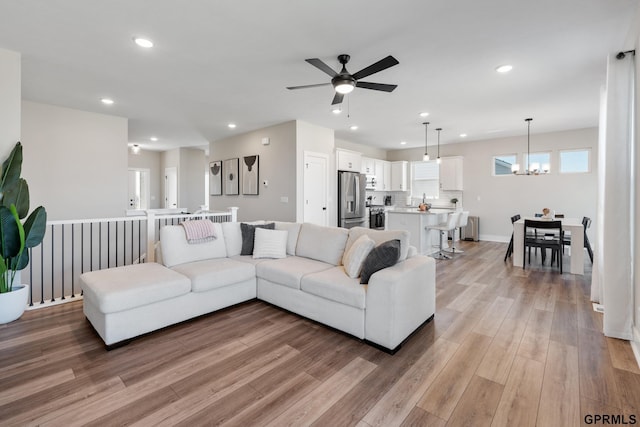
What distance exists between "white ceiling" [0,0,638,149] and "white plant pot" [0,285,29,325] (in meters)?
2.52

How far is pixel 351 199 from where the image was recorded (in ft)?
23.8

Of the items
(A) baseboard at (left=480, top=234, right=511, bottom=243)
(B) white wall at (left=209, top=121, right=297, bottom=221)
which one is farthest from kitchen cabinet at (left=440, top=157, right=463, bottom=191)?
(B) white wall at (left=209, top=121, right=297, bottom=221)

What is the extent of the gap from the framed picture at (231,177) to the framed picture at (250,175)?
1.00 feet

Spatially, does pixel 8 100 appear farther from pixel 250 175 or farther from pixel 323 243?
pixel 250 175

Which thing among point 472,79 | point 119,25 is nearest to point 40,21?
point 119,25

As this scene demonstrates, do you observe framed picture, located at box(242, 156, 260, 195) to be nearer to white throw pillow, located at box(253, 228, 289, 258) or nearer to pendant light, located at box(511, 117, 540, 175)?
white throw pillow, located at box(253, 228, 289, 258)

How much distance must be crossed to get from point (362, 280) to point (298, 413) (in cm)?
120

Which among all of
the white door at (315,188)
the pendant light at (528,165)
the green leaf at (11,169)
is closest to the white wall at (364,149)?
the white door at (315,188)

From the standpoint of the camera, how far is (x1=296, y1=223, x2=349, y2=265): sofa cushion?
3.46 meters

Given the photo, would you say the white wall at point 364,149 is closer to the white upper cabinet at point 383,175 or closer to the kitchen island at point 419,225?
the white upper cabinet at point 383,175

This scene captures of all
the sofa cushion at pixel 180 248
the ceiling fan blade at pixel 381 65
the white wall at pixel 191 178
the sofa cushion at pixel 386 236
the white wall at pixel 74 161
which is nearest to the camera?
the ceiling fan blade at pixel 381 65

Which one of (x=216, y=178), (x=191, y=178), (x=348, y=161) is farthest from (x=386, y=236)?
(x=191, y=178)

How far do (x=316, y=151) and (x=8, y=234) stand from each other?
486 centimetres

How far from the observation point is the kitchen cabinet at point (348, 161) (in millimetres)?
7078
